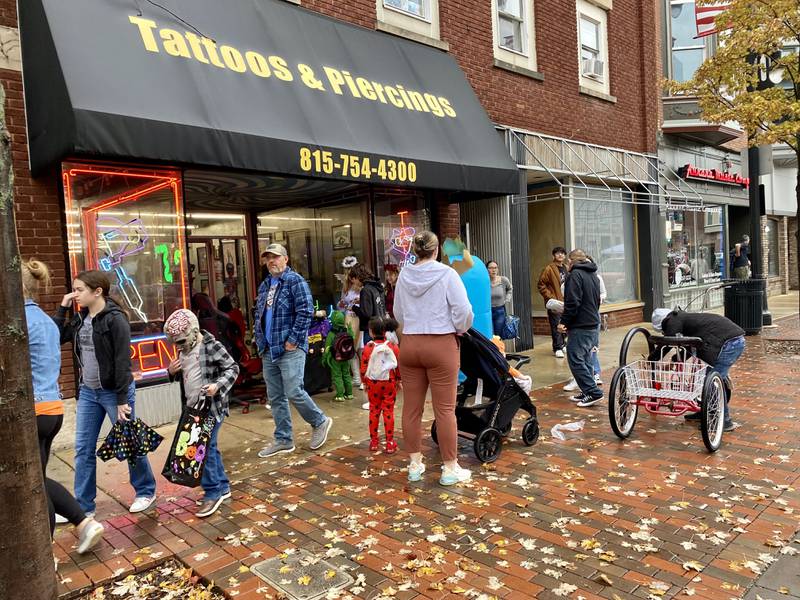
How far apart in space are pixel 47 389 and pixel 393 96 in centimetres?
643

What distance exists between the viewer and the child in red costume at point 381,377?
559 cm

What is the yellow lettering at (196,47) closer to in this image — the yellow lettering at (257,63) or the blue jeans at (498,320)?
the yellow lettering at (257,63)

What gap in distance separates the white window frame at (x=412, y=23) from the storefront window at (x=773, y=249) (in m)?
17.5

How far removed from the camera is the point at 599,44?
13.8m

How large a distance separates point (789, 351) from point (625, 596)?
886 cm

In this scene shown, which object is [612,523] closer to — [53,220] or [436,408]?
[436,408]

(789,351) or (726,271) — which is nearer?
(789,351)

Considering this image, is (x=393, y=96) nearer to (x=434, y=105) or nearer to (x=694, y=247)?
(x=434, y=105)

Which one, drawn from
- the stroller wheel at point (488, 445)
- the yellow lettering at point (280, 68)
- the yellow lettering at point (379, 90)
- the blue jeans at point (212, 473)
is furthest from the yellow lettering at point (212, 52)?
the stroller wheel at point (488, 445)

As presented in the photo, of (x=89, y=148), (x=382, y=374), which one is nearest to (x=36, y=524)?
(x=382, y=374)

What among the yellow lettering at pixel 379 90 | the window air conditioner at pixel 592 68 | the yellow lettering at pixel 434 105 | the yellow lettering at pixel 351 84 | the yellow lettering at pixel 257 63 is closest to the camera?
the yellow lettering at pixel 257 63

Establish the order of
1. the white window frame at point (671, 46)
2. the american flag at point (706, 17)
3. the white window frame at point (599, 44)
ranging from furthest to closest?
the white window frame at point (671, 46) < the white window frame at point (599, 44) < the american flag at point (706, 17)

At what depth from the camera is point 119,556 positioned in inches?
154

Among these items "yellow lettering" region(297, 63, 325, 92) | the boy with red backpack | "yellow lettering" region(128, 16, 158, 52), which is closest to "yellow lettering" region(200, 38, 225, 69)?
"yellow lettering" region(128, 16, 158, 52)
